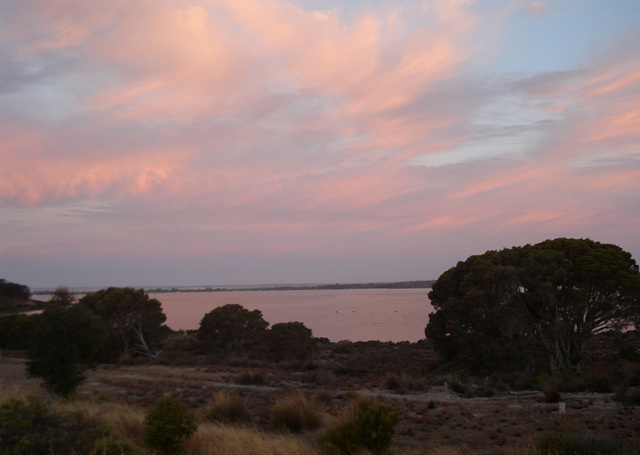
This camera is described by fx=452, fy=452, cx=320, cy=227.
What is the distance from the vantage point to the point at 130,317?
30.5m

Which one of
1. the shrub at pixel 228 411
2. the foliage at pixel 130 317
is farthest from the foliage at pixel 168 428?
the foliage at pixel 130 317

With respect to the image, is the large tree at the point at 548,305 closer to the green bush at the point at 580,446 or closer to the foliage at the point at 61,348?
the green bush at the point at 580,446

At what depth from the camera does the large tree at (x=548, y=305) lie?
66.1 ft

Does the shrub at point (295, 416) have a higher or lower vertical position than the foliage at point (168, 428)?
lower

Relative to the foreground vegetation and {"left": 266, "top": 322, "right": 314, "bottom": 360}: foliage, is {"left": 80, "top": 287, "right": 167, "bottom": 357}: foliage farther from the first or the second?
the foreground vegetation

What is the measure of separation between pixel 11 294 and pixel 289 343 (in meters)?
20.1

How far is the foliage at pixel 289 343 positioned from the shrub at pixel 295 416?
21.8 m

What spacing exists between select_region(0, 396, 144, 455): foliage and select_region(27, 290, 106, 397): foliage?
5959mm

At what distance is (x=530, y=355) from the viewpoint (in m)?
20.2

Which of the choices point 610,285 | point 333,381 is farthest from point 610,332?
point 333,381

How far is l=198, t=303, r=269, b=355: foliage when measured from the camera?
1299 inches

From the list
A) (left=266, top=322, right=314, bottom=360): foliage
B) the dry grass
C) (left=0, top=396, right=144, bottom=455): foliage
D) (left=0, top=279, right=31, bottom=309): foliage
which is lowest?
(left=266, top=322, right=314, bottom=360): foliage

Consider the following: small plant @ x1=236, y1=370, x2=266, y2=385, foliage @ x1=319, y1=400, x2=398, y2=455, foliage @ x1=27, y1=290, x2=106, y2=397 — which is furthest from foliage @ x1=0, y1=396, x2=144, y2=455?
small plant @ x1=236, y1=370, x2=266, y2=385

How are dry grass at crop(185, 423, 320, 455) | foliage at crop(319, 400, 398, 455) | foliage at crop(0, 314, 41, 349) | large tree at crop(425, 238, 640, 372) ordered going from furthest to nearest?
foliage at crop(0, 314, 41, 349) < large tree at crop(425, 238, 640, 372) < foliage at crop(319, 400, 398, 455) < dry grass at crop(185, 423, 320, 455)
